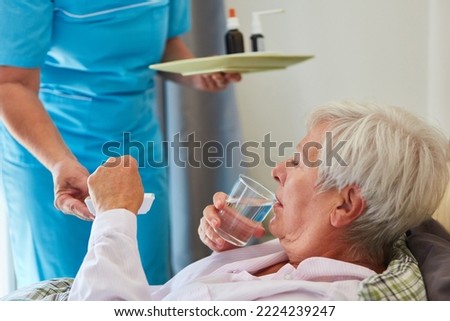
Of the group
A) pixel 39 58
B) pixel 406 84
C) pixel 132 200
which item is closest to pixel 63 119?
pixel 39 58

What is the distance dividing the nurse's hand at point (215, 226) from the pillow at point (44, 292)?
27 centimetres

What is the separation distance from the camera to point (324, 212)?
3.46 ft

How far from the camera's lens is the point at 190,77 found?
5.02 ft

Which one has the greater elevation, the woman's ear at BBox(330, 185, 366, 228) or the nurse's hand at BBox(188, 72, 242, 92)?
the nurse's hand at BBox(188, 72, 242, 92)

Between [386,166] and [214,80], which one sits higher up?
[214,80]

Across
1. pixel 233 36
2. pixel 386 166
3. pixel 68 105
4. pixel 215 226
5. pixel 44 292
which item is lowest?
pixel 44 292

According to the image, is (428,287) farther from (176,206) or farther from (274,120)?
(176,206)

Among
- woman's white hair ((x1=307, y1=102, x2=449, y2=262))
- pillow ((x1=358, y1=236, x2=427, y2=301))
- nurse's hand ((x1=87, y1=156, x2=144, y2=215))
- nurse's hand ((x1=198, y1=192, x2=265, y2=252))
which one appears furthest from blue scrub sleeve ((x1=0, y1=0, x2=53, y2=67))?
pillow ((x1=358, y1=236, x2=427, y2=301))

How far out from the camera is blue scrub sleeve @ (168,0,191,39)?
1.48 m

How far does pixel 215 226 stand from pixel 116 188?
20cm

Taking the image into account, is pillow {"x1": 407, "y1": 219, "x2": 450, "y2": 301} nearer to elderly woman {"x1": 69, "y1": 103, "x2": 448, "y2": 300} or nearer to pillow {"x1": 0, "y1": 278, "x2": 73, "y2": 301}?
elderly woman {"x1": 69, "y1": 103, "x2": 448, "y2": 300}

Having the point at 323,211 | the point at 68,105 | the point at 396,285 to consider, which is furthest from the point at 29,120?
the point at 396,285

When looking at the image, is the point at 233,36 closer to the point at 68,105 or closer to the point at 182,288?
the point at 68,105

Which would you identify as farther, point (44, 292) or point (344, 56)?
point (344, 56)
